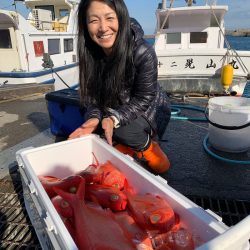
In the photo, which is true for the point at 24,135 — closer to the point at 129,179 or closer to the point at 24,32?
the point at 129,179

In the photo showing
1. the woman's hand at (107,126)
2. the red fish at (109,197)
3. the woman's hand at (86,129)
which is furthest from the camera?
the woman's hand at (86,129)

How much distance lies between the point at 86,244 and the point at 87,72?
1514mm

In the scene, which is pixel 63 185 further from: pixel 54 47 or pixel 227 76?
pixel 54 47

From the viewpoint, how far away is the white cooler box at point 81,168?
893 millimetres

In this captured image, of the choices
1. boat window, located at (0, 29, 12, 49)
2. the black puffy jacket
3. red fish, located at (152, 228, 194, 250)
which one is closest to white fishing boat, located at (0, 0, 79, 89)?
boat window, located at (0, 29, 12, 49)

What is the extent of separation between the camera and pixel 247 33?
79.8 metres

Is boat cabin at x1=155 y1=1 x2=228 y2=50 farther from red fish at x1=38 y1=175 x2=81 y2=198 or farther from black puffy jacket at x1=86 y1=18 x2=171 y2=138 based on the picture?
red fish at x1=38 y1=175 x2=81 y2=198

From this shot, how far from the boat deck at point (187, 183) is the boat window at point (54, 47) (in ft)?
20.5

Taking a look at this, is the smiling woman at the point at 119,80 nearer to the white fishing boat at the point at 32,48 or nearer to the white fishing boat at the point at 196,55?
the white fishing boat at the point at 196,55

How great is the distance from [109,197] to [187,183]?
41.9 inches

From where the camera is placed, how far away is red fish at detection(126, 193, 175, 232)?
1308 mm

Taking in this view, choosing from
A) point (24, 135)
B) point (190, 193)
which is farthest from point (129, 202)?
point (24, 135)

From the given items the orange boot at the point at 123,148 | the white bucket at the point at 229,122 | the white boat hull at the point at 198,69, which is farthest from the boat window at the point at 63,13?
the orange boot at the point at 123,148

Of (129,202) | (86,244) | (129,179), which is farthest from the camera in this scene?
(129,179)
